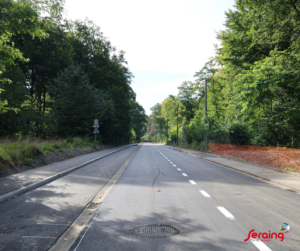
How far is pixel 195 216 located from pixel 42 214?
309 centimetres

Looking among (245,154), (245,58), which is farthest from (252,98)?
(245,58)

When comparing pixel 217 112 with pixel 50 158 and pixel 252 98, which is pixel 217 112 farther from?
pixel 50 158

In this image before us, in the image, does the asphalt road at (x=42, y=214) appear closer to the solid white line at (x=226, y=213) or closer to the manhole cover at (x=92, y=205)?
the manhole cover at (x=92, y=205)

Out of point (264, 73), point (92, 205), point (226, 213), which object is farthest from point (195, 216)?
point (264, 73)

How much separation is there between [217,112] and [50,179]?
1468 inches

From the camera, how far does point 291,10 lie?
56.5 ft

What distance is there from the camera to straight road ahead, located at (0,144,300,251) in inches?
156

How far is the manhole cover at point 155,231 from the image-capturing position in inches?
169

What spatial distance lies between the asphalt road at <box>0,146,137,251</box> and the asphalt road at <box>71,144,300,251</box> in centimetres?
51

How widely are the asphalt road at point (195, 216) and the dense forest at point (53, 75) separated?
6778 millimetres

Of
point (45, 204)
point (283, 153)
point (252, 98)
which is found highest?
point (252, 98)

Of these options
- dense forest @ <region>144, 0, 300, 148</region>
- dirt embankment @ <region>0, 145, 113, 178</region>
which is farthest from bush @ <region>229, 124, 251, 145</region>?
dirt embankment @ <region>0, 145, 113, 178</region>

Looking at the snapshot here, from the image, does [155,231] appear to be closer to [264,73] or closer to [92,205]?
[92,205]

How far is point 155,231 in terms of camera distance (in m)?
4.49
